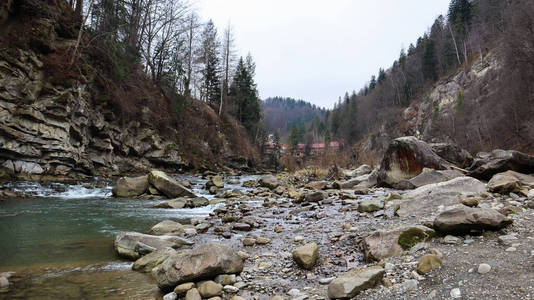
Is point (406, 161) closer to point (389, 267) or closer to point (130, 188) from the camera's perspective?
point (389, 267)

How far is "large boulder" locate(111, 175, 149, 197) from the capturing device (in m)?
12.3

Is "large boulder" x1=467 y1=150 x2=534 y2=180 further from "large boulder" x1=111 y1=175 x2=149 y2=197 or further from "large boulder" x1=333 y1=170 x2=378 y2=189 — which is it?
Result: "large boulder" x1=111 y1=175 x2=149 y2=197

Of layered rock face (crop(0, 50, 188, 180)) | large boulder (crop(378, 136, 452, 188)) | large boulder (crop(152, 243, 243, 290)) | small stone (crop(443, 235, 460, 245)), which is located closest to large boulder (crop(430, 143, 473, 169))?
large boulder (crop(378, 136, 452, 188))

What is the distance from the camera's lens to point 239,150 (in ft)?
115

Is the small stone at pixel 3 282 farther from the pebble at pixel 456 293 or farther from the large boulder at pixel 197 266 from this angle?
the pebble at pixel 456 293

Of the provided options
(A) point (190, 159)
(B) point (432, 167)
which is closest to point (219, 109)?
(A) point (190, 159)

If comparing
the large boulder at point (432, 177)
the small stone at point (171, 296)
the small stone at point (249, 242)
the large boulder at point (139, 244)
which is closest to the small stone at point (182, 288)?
the small stone at point (171, 296)

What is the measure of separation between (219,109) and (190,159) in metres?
14.1

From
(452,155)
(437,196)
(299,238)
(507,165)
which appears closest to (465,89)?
(452,155)

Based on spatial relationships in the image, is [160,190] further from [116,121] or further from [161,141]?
[161,141]

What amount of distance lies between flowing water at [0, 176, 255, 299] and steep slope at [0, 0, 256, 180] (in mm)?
1957

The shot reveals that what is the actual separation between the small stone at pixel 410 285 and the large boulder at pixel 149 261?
135 inches

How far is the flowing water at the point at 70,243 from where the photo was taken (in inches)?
148

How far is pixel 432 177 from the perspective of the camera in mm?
9656
